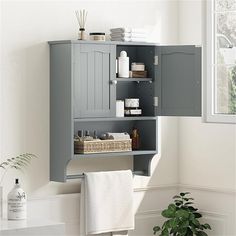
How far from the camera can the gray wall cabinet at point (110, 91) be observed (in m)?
5.04

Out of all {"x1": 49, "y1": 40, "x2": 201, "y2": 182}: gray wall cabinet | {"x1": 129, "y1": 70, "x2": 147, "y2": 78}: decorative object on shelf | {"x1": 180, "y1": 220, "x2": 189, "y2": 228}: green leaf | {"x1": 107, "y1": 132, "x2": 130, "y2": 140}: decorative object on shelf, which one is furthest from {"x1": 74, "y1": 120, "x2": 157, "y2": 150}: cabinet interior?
{"x1": 180, "y1": 220, "x2": 189, "y2": 228}: green leaf

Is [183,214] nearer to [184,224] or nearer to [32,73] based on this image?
[184,224]

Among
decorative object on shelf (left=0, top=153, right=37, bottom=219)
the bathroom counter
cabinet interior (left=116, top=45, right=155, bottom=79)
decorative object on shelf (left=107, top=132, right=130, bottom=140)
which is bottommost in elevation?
the bathroom counter

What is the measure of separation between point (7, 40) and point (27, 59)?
0.63 ft

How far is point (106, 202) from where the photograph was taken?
17.4 feet

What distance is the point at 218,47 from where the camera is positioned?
223 inches

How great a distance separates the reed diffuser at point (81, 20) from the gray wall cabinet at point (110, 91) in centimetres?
8

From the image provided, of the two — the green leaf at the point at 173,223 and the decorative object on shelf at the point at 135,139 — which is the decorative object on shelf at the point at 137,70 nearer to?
the decorative object on shelf at the point at 135,139

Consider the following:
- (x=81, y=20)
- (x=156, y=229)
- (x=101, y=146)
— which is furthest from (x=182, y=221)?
(x=81, y=20)

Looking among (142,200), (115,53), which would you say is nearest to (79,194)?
(142,200)

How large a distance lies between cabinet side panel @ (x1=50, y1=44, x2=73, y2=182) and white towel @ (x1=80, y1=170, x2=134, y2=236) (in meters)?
0.24

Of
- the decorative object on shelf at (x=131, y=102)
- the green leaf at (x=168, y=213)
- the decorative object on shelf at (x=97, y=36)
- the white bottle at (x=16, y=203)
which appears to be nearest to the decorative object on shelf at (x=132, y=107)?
the decorative object on shelf at (x=131, y=102)

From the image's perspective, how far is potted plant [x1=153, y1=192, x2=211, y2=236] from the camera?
5.53m

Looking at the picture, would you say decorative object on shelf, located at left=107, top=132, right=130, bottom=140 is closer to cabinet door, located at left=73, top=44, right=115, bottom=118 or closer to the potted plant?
cabinet door, located at left=73, top=44, right=115, bottom=118
